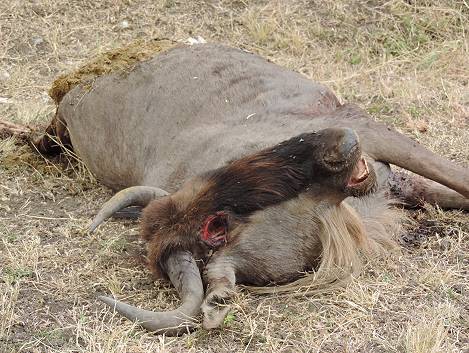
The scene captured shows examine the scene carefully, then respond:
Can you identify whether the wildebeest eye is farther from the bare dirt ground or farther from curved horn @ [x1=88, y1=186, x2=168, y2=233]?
curved horn @ [x1=88, y1=186, x2=168, y2=233]

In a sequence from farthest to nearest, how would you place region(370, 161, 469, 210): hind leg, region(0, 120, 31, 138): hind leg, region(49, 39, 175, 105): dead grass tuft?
1. region(0, 120, 31, 138): hind leg
2. region(49, 39, 175, 105): dead grass tuft
3. region(370, 161, 469, 210): hind leg

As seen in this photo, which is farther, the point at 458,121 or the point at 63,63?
the point at 63,63

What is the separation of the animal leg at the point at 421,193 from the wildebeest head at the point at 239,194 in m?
0.64

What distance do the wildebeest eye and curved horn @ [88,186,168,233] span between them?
381mm

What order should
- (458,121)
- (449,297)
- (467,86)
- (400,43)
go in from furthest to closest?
(400,43), (467,86), (458,121), (449,297)

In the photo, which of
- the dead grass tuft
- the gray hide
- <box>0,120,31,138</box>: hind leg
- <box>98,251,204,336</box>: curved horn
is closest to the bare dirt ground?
<box>98,251,204,336</box>: curved horn

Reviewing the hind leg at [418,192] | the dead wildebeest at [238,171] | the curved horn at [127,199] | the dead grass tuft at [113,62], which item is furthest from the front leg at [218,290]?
the dead grass tuft at [113,62]

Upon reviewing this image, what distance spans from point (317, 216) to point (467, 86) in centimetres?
295

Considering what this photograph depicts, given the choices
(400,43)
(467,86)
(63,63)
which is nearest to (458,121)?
(467,86)

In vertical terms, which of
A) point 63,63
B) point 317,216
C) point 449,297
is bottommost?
point 63,63

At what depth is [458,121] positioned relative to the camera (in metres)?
5.70

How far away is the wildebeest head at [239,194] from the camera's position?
3.66m

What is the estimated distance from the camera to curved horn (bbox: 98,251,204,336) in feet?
11.3

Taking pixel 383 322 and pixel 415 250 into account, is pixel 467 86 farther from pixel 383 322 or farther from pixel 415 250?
pixel 383 322
